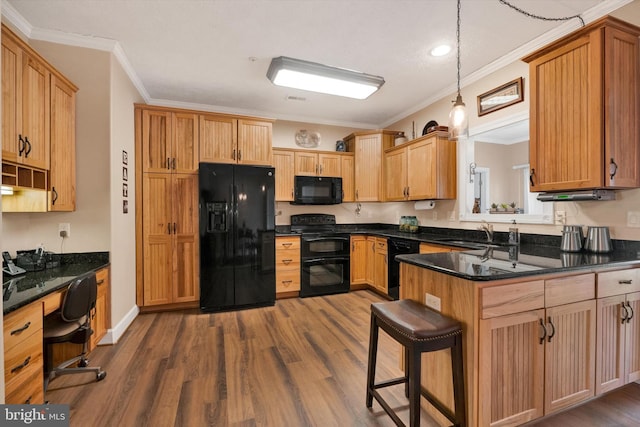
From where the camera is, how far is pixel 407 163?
410cm

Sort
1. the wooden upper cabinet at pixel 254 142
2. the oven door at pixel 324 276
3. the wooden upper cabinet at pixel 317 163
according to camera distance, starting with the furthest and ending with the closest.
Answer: the wooden upper cabinet at pixel 317 163 → the oven door at pixel 324 276 → the wooden upper cabinet at pixel 254 142

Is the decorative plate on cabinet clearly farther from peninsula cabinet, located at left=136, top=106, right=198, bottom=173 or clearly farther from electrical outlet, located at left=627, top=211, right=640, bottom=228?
electrical outlet, located at left=627, top=211, right=640, bottom=228

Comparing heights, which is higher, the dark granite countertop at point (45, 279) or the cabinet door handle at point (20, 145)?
the cabinet door handle at point (20, 145)

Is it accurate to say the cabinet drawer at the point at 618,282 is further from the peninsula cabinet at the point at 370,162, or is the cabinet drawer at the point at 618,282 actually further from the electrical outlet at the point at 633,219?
the peninsula cabinet at the point at 370,162

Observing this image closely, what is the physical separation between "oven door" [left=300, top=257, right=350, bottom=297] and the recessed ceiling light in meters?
2.85

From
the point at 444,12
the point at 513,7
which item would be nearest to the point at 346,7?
the point at 444,12

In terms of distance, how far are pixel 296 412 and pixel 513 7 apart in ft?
11.1

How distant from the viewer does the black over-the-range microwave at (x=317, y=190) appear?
4.51 metres

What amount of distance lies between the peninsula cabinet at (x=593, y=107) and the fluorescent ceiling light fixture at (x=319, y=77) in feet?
5.31

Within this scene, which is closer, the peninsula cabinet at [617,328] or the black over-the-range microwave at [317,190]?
the peninsula cabinet at [617,328]

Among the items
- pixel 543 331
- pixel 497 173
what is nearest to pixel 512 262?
pixel 543 331

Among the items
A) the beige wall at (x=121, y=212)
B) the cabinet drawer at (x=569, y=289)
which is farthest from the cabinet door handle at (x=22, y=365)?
the cabinet drawer at (x=569, y=289)

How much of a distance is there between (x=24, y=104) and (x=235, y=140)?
2112 millimetres

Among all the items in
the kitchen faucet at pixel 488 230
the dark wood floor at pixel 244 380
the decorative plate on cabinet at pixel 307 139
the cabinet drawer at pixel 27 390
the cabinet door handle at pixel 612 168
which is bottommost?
the dark wood floor at pixel 244 380
